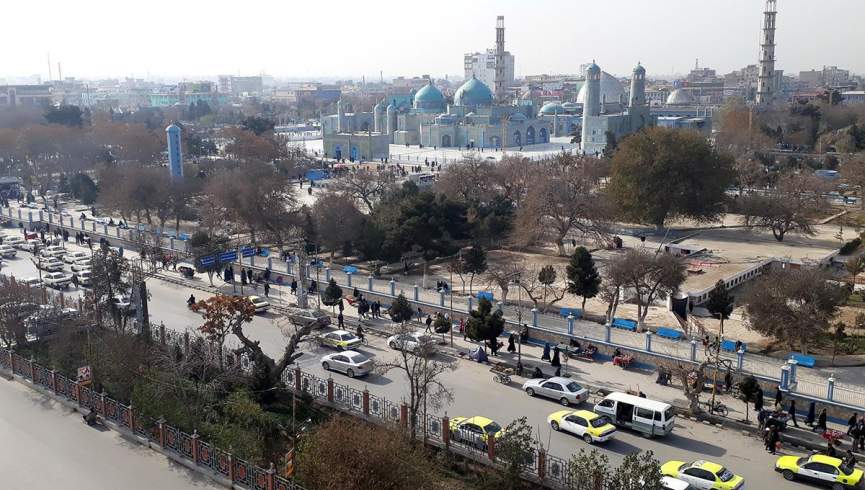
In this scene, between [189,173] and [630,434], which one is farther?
[189,173]

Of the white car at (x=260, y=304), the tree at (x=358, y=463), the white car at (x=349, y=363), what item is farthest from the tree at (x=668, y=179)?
the tree at (x=358, y=463)

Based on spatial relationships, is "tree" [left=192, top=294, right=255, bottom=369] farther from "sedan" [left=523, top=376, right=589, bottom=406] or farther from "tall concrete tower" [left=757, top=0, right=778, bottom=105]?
"tall concrete tower" [left=757, top=0, right=778, bottom=105]

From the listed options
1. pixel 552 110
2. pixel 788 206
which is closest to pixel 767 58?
pixel 552 110

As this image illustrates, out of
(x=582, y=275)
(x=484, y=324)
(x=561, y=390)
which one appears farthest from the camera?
(x=582, y=275)

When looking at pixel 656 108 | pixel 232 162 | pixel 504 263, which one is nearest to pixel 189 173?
pixel 232 162

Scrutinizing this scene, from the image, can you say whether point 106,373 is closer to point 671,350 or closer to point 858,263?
point 671,350

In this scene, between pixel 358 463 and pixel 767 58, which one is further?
pixel 767 58

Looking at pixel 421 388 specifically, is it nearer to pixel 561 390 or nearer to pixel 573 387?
pixel 561 390
